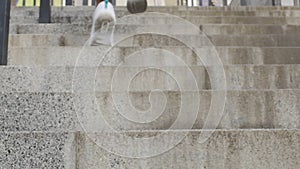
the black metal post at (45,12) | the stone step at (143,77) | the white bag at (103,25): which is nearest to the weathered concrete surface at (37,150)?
the stone step at (143,77)

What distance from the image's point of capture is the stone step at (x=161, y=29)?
3799mm

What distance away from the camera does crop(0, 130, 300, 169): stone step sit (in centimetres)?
174

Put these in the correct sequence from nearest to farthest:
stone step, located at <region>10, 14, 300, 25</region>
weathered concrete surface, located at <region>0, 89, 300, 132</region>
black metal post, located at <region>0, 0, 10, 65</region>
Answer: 1. weathered concrete surface, located at <region>0, 89, 300, 132</region>
2. black metal post, located at <region>0, 0, 10, 65</region>
3. stone step, located at <region>10, 14, 300, 25</region>

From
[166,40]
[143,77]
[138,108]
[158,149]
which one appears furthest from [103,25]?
[158,149]

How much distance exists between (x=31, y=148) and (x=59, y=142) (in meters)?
0.11

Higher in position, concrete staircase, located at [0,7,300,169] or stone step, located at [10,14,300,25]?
stone step, located at [10,14,300,25]

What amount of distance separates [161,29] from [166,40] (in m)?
0.40

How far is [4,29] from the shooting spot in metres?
2.43

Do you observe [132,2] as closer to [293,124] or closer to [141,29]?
[141,29]

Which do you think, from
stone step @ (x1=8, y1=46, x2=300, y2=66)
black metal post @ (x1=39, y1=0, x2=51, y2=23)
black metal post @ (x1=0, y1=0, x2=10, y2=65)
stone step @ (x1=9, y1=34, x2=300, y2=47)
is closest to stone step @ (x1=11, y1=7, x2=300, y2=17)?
black metal post @ (x1=39, y1=0, x2=51, y2=23)

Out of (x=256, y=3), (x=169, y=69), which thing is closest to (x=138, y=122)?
(x=169, y=69)

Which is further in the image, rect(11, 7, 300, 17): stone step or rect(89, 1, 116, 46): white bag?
rect(11, 7, 300, 17): stone step

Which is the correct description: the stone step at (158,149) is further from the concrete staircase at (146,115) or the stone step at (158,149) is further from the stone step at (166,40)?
the stone step at (166,40)

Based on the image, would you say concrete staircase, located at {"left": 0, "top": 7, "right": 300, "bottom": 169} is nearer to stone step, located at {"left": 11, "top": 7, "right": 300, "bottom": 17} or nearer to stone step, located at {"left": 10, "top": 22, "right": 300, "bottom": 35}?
stone step, located at {"left": 10, "top": 22, "right": 300, "bottom": 35}
